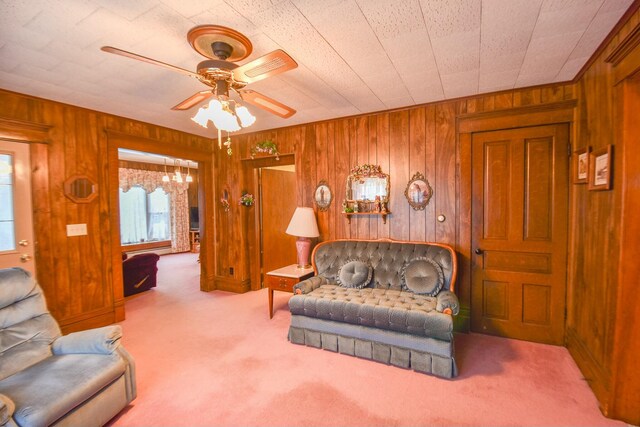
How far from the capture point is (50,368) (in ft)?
6.16

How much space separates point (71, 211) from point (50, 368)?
2.07 m

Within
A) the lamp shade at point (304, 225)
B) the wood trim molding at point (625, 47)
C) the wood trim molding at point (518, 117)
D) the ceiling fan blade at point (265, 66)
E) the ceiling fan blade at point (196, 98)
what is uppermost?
the wood trim molding at point (625, 47)

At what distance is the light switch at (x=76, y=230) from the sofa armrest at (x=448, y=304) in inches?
153

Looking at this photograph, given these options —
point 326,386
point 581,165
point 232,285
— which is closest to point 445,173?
point 581,165

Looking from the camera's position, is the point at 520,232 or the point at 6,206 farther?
the point at 520,232

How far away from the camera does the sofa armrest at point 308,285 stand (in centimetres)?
311

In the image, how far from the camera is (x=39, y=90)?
114 inches

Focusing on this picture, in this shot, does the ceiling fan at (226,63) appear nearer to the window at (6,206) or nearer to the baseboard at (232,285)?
the window at (6,206)

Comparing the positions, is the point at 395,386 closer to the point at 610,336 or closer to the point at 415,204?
the point at 610,336

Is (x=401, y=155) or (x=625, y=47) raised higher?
(x=625, y=47)

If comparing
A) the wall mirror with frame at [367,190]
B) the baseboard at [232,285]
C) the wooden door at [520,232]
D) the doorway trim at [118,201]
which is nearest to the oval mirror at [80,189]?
the doorway trim at [118,201]

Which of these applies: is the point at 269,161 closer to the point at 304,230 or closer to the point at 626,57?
the point at 304,230

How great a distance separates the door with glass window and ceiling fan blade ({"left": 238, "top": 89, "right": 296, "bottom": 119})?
2593 mm

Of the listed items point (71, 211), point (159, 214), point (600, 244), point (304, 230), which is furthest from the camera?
point (159, 214)
